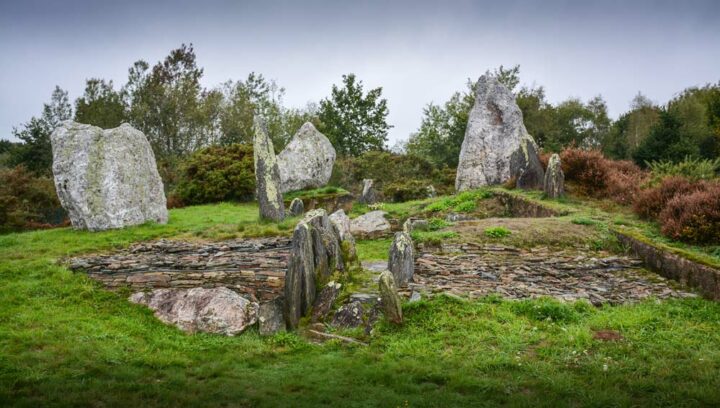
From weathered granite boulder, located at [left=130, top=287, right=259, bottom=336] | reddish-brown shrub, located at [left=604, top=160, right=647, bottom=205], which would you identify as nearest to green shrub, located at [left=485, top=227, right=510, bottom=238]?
reddish-brown shrub, located at [left=604, top=160, right=647, bottom=205]

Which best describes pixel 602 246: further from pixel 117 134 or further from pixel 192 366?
pixel 117 134

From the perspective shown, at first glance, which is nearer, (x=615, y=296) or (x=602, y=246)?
(x=615, y=296)

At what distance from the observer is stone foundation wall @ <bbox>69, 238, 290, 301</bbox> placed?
1025 centimetres

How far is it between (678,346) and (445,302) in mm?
3569

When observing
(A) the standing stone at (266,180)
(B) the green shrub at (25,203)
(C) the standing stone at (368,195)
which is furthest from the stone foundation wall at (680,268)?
(B) the green shrub at (25,203)

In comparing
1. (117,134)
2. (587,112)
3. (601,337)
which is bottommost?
(601,337)

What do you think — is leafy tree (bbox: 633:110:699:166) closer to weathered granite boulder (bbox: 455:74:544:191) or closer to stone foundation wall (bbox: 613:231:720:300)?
weathered granite boulder (bbox: 455:74:544:191)

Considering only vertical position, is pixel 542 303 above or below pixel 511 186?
below

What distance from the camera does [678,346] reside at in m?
6.83

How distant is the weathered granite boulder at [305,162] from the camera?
30.1 metres

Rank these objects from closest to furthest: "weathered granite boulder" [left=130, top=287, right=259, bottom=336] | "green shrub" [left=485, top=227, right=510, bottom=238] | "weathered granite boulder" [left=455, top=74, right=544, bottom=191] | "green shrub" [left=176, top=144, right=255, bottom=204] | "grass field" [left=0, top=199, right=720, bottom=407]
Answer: "grass field" [left=0, top=199, right=720, bottom=407]
"weathered granite boulder" [left=130, top=287, right=259, bottom=336]
"green shrub" [left=485, top=227, right=510, bottom=238]
"weathered granite boulder" [left=455, top=74, right=544, bottom=191]
"green shrub" [left=176, top=144, right=255, bottom=204]

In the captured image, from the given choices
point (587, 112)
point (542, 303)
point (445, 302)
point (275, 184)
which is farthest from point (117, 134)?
point (587, 112)

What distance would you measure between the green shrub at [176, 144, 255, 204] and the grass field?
19048 mm

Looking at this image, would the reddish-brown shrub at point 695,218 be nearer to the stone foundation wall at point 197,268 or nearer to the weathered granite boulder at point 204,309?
the stone foundation wall at point 197,268
